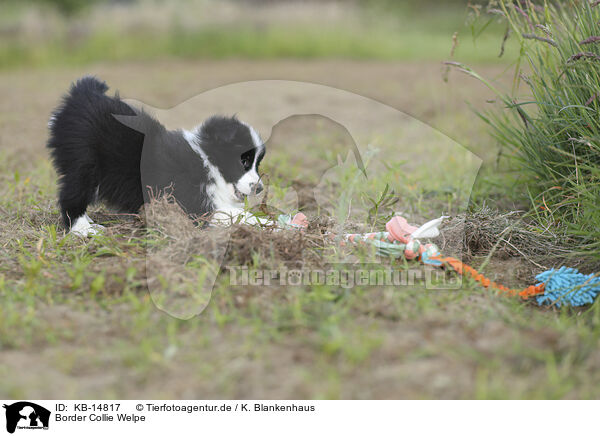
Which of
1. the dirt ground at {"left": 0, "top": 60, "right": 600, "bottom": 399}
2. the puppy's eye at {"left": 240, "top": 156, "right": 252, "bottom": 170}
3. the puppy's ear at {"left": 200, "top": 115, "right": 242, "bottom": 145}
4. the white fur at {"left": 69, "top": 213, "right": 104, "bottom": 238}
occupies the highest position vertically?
the puppy's ear at {"left": 200, "top": 115, "right": 242, "bottom": 145}

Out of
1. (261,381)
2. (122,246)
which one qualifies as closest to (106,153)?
(122,246)

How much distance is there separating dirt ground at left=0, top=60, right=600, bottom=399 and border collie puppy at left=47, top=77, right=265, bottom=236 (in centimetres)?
21

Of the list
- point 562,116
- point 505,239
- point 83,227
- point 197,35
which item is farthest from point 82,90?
point 197,35

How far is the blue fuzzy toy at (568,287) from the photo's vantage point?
2.37m

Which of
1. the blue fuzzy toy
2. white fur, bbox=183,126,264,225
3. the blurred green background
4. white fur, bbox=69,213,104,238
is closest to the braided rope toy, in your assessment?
the blue fuzzy toy

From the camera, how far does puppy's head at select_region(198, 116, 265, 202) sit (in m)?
3.05

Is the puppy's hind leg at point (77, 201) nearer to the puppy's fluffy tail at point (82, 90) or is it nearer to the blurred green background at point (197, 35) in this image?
the puppy's fluffy tail at point (82, 90)

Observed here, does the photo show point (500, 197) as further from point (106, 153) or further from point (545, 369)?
point (106, 153)

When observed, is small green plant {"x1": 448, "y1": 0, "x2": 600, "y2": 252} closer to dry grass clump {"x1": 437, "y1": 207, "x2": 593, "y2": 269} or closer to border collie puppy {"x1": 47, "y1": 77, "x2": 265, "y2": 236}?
dry grass clump {"x1": 437, "y1": 207, "x2": 593, "y2": 269}

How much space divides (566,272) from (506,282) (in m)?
0.26

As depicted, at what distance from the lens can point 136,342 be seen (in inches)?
78.4
